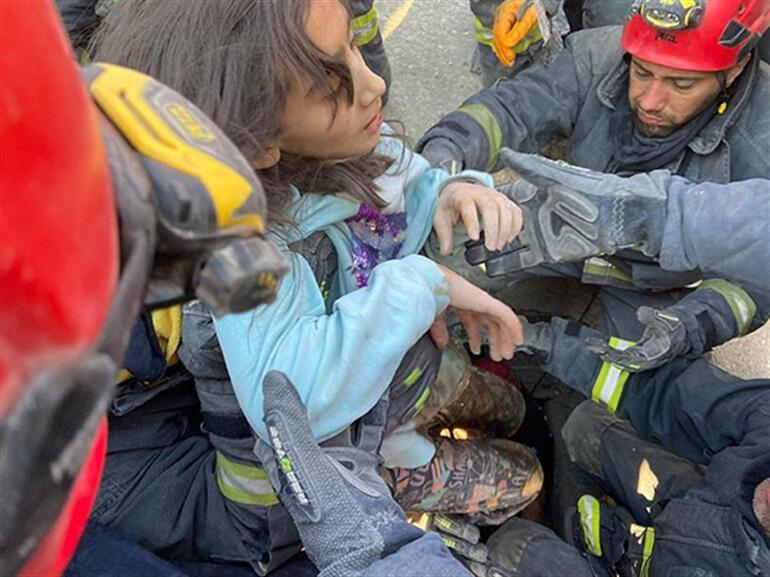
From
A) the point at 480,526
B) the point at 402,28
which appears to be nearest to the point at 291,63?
the point at 480,526

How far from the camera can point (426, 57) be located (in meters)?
3.65

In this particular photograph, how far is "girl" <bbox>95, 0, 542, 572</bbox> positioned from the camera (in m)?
1.43

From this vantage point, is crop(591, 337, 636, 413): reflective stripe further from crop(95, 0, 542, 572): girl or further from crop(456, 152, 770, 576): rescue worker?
crop(95, 0, 542, 572): girl

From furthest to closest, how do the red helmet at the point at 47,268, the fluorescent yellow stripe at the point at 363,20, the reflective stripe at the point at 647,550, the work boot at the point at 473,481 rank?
1. the fluorescent yellow stripe at the point at 363,20
2. the reflective stripe at the point at 647,550
3. the work boot at the point at 473,481
4. the red helmet at the point at 47,268

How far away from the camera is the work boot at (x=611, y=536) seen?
7.71 ft

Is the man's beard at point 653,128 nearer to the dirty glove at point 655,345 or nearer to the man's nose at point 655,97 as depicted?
the man's nose at point 655,97

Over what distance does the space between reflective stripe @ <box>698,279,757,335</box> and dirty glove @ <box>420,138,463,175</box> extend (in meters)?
0.83

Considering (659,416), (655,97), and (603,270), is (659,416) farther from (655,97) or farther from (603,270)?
(655,97)

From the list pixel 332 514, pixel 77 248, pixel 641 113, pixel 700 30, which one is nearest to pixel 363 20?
pixel 641 113

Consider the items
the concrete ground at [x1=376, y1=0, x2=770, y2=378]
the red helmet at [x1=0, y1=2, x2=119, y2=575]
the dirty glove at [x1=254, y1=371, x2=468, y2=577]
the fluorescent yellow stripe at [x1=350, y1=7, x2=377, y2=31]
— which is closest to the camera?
the red helmet at [x1=0, y1=2, x2=119, y2=575]

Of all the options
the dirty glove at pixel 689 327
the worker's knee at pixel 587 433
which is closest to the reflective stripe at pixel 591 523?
the worker's knee at pixel 587 433

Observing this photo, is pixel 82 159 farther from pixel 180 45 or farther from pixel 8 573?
pixel 180 45

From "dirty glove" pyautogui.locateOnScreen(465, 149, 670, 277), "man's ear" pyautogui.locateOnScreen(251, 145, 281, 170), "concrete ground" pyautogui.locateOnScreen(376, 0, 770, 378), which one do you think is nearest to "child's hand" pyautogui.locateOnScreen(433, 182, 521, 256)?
"dirty glove" pyautogui.locateOnScreen(465, 149, 670, 277)

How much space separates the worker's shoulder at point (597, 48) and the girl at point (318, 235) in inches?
40.2
